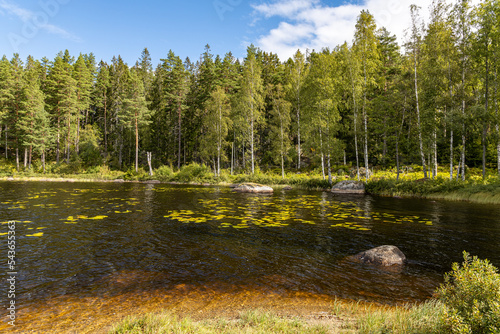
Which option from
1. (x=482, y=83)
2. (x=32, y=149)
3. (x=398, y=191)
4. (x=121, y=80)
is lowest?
(x=398, y=191)

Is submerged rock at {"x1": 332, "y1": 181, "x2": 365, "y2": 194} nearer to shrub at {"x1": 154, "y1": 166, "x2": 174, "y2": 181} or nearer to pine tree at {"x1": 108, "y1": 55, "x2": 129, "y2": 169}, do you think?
shrub at {"x1": 154, "y1": 166, "x2": 174, "y2": 181}

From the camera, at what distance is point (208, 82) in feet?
193

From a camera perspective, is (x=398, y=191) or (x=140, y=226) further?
(x=398, y=191)

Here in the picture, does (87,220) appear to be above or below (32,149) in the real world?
below

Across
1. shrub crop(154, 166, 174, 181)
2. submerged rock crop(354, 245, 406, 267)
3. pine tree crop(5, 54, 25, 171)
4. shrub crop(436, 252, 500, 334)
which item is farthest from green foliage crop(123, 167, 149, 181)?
shrub crop(436, 252, 500, 334)

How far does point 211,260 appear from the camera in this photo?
27.9ft

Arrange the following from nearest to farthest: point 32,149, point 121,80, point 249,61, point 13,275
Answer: point 13,275
point 249,61
point 32,149
point 121,80

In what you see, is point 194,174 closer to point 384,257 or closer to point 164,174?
point 164,174

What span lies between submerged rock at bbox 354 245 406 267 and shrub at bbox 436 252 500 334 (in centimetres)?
404

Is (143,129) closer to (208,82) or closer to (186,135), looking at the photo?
(186,135)

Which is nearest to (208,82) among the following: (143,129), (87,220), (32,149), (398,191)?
(143,129)

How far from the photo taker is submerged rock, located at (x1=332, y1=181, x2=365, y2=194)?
29.6m

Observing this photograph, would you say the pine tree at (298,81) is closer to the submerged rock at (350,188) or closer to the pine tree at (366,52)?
the pine tree at (366,52)

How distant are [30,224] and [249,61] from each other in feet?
133
